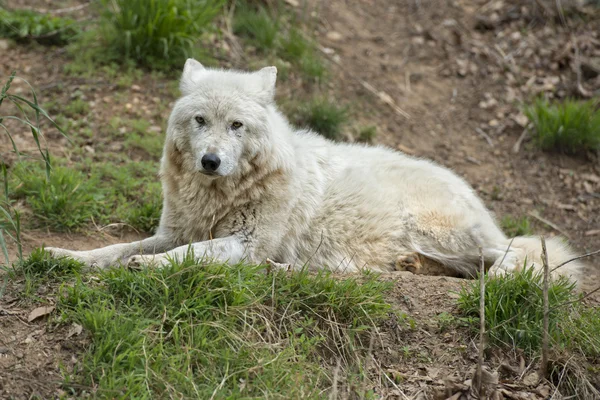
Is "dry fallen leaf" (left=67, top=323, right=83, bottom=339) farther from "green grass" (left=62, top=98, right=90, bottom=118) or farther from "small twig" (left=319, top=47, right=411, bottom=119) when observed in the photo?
"small twig" (left=319, top=47, right=411, bottom=119)

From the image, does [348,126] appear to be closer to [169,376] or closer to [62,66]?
[62,66]

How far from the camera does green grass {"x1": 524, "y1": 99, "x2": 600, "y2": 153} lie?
7367mm

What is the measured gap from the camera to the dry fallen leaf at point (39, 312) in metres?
3.72

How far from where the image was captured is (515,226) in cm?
648

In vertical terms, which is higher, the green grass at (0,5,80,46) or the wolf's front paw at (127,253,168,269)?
the green grass at (0,5,80,46)

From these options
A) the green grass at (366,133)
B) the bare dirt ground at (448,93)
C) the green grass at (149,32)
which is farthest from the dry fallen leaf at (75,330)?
the green grass at (366,133)

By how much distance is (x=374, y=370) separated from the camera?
12.7ft

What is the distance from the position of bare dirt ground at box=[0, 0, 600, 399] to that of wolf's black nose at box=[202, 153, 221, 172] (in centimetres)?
147

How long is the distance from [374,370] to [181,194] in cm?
194

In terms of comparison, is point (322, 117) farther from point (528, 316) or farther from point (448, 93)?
point (528, 316)

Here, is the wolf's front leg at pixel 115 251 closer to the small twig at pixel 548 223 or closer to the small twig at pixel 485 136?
the small twig at pixel 548 223

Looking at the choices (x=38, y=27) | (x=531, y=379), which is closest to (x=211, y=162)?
(x=531, y=379)

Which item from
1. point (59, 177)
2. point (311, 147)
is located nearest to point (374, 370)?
point (311, 147)

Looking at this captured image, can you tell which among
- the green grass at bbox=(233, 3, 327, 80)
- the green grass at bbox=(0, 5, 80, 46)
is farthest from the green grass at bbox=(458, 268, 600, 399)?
the green grass at bbox=(0, 5, 80, 46)
